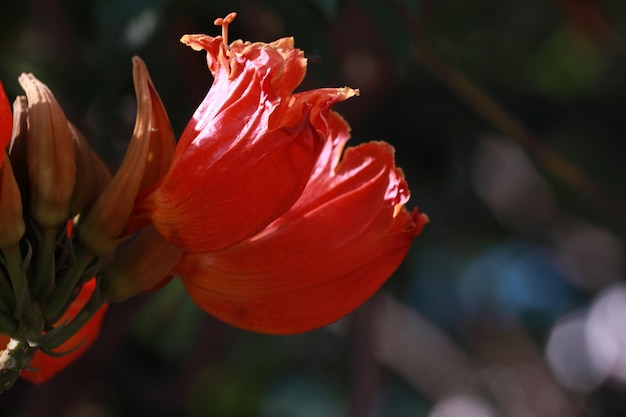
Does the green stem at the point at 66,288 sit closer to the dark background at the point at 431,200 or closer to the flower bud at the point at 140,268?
the flower bud at the point at 140,268

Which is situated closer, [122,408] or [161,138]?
[161,138]

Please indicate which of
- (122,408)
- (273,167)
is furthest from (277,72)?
(122,408)

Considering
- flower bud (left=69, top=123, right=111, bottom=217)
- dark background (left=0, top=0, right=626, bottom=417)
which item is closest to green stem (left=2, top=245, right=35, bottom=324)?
flower bud (left=69, top=123, right=111, bottom=217)

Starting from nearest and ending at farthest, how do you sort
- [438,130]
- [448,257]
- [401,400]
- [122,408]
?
[438,130]
[122,408]
[448,257]
[401,400]

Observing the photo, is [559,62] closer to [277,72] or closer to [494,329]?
[494,329]

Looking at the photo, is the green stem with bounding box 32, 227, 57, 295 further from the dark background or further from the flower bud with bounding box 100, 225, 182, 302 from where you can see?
the dark background

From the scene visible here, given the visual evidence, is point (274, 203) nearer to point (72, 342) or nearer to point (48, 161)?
point (48, 161)
